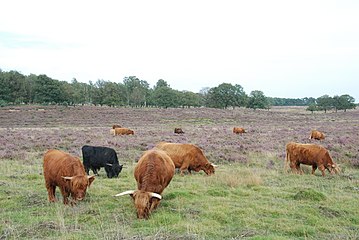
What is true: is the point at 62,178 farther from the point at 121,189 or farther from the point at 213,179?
the point at 213,179

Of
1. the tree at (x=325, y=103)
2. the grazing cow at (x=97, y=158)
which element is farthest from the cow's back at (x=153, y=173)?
the tree at (x=325, y=103)

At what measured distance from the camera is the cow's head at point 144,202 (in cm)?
865

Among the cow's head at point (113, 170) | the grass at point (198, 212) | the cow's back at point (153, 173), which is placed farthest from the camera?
the cow's head at point (113, 170)

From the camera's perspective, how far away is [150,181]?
9.65m

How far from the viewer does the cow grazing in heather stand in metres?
15.8

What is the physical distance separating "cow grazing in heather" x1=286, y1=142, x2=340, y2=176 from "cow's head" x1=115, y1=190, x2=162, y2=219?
889 centimetres

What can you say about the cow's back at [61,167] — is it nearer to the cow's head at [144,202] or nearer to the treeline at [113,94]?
the cow's head at [144,202]

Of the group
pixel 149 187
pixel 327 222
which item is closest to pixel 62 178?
pixel 149 187

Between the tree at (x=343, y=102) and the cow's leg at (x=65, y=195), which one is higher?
the tree at (x=343, y=102)

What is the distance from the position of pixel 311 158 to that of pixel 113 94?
270ft

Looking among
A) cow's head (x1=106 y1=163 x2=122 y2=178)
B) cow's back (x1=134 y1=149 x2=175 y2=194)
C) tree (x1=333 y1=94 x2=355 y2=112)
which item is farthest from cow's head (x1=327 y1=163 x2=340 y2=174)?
tree (x1=333 y1=94 x2=355 y2=112)

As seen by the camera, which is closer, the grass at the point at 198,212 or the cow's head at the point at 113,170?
the grass at the point at 198,212

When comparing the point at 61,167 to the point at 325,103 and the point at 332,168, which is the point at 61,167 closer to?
the point at 332,168

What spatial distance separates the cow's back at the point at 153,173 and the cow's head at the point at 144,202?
17.9 inches
